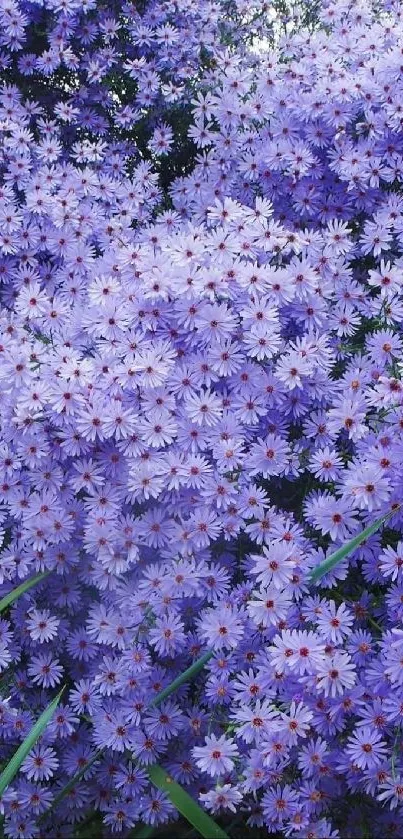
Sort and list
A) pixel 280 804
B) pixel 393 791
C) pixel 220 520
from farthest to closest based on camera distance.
Answer: pixel 220 520 → pixel 280 804 → pixel 393 791

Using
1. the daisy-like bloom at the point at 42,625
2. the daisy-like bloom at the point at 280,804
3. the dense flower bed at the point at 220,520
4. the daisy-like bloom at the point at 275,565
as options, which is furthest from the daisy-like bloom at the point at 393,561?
the daisy-like bloom at the point at 42,625

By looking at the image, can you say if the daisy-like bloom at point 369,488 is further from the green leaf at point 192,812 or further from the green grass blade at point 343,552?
the green leaf at point 192,812

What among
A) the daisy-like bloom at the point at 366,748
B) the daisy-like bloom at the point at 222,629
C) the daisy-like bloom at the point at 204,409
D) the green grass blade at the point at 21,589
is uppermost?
the green grass blade at the point at 21,589

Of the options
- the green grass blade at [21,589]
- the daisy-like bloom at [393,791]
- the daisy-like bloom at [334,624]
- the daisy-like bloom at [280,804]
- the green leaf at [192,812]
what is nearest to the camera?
the green leaf at [192,812]

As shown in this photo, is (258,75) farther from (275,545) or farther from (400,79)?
(275,545)

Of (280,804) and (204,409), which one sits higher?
(204,409)

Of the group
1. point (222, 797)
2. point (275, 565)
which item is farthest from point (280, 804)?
point (275, 565)

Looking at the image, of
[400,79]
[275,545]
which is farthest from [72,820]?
[400,79]

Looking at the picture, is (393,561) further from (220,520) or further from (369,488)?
(220,520)

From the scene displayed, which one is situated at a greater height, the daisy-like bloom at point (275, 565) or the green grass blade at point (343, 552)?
the daisy-like bloom at point (275, 565)

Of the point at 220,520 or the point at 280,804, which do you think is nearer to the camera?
the point at 280,804
